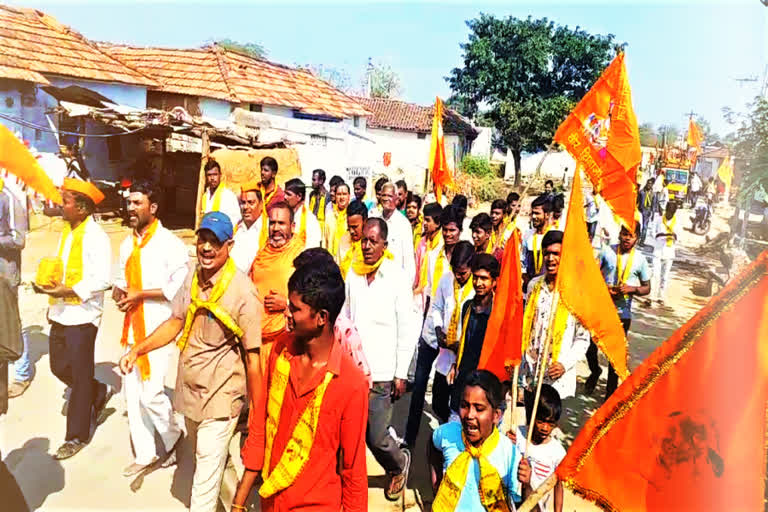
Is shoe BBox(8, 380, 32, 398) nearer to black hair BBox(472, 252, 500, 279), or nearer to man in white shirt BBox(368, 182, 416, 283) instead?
man in white shirt BBox(368, 182, 416, 283)

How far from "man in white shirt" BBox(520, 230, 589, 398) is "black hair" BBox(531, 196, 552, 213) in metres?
2.33

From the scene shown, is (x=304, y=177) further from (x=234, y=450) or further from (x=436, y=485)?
(x=436, y=485)

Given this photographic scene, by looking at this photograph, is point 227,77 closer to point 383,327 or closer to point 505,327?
point 383,327

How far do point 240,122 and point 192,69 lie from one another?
4.89 metres

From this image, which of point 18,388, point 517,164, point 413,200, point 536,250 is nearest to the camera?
point 18,388

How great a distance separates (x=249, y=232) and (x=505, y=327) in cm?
226

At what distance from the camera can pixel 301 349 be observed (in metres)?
2.20

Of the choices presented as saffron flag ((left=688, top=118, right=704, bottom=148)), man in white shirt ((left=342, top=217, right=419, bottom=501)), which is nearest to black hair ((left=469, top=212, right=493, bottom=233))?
man in white shirt ((left=342, top=217, right=419, bottom=501))

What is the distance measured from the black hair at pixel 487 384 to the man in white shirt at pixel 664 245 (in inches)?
297

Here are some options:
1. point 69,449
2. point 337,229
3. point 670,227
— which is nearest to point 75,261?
point 69,449

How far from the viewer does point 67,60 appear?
42.8 feet

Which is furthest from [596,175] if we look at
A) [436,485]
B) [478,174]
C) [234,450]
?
[478,174]

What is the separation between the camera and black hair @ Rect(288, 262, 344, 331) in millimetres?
2117

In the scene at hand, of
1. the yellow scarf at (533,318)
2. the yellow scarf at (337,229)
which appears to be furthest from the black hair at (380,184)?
the yellow scarf at (533,318)
